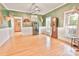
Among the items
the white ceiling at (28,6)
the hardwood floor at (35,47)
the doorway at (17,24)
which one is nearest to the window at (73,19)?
the white ceiling at (28,6)

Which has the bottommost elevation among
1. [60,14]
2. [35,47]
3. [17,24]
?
[35,47]

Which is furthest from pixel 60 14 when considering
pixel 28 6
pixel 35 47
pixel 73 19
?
pixel 35 47

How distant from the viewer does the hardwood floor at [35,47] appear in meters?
1.88

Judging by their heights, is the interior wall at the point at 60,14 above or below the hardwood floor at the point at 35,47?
above

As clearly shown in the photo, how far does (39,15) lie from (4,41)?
0.77 metres

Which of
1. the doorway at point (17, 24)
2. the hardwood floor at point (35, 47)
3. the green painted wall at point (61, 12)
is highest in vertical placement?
the green painted wall at point (61, 12)

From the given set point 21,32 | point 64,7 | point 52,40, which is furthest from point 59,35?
point 21,32

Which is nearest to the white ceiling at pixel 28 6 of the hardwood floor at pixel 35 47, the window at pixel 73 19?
the window at pixel 73 19

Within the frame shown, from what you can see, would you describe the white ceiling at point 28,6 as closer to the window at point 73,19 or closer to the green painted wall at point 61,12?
the green painted wall at point 61,12

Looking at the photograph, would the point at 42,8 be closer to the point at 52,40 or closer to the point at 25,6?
the point at 25,6

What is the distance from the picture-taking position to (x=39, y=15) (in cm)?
198

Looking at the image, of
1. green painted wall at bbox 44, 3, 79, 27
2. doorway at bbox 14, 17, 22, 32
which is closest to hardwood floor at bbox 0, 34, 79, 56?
doorway at bbox 14, 17, 22, 32

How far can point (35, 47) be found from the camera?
194 cm

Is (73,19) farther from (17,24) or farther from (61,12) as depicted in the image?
(17,24)
